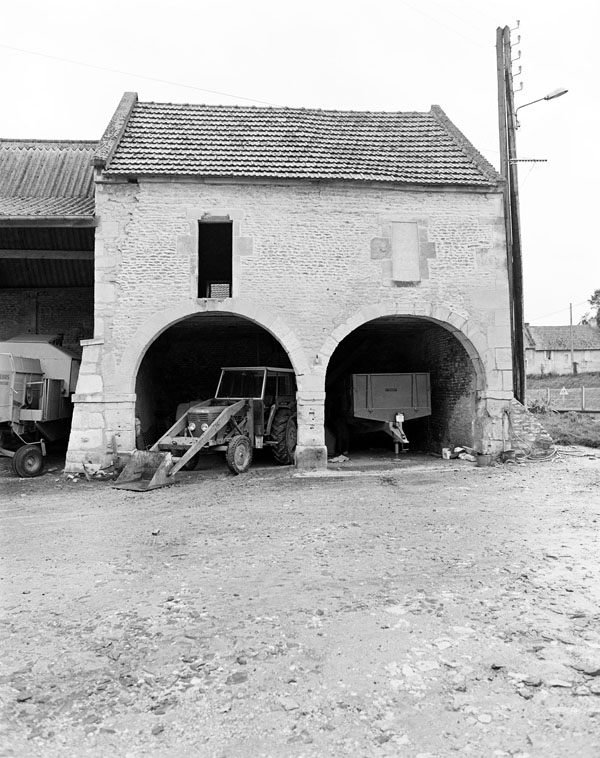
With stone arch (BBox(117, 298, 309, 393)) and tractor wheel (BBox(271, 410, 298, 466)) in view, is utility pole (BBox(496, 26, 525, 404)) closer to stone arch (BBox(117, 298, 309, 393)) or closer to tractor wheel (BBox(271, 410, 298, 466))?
stone arch (BBox(117, 298, 309, 393))

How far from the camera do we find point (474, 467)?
1217cm

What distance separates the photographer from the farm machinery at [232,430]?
10875 millimetres

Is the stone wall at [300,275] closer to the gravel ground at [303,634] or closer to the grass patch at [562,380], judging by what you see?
the gravel ground at [303,634]

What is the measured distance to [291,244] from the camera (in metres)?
12.4

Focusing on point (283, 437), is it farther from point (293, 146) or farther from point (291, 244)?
point (293, 146)

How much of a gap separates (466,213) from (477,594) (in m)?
10.1

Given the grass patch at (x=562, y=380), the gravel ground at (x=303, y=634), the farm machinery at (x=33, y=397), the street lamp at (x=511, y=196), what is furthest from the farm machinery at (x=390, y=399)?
the grass patch at (x=562, y=380)

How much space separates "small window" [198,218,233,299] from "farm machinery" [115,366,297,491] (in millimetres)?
2620

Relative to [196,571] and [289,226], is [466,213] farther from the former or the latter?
[196,571]

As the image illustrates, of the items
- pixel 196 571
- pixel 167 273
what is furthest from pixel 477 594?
pixel 167 273

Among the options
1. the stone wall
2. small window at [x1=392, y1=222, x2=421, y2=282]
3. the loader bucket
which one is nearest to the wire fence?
the stone wall

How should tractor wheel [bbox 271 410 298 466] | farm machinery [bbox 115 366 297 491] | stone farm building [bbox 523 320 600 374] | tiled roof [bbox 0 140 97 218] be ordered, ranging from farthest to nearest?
1. stone farm building [bbox 523 320 600 374]
2. tiled roof [bbox 0 140 97 218]
3. tractor wheel [bbox 271 410 298 466]
4. farm machinery [bbox 115 366 297 491]

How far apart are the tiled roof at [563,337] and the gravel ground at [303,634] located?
48406mm

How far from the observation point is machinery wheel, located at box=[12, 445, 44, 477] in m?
11.4
